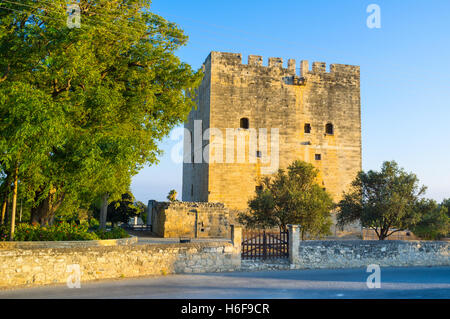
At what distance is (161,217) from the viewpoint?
1003 inches

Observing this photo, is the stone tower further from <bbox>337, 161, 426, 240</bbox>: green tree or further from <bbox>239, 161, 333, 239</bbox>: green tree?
<bbox>337, 161, 426, 240</bbox>: green tree

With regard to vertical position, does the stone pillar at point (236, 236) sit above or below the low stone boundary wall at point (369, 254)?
above

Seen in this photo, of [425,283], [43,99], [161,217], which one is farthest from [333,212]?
[43,99]

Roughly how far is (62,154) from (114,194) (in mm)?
4802

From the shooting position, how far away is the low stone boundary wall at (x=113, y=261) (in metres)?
10.3

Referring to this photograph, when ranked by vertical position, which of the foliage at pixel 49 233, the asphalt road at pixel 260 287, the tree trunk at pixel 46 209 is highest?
the tree trunk at pixel 46 209

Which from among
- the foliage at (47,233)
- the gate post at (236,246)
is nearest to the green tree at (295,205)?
the gate post at (236,246)

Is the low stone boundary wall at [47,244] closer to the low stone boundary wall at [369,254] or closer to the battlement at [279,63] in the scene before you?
the low stone boundary wall at [369,254]

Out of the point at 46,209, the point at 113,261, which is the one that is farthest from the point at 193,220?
the point at 113,261

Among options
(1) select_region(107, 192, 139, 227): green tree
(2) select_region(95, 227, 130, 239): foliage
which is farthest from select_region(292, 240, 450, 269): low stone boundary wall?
(1) select_region(107, 192, 139, 227): green tree

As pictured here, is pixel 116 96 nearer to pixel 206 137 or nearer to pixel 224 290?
pixel 224 290

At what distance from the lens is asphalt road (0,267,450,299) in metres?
9.66

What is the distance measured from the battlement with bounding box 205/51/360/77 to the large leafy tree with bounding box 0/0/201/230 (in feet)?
44.3

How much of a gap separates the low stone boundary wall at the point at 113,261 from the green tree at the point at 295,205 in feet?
21.2
